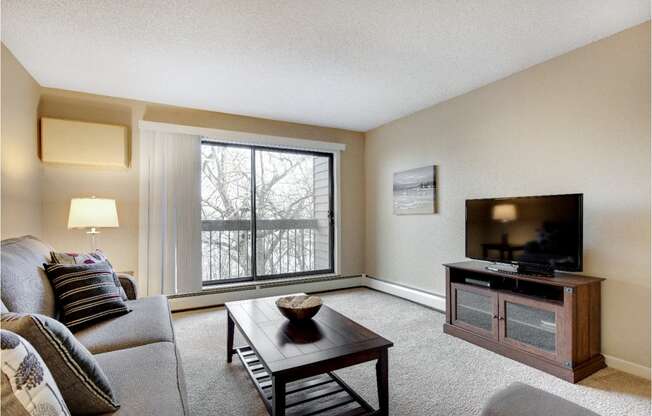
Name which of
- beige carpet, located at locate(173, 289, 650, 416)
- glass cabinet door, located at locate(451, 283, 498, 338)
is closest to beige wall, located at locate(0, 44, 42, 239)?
beige carpet, located at locate(173, 289, 650, 416)

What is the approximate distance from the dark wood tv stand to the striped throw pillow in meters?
2.67

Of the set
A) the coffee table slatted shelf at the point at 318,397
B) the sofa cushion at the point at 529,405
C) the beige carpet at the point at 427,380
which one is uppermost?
the sofa cushion at the point at 529,405

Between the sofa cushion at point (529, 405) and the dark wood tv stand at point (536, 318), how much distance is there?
4.35 feet

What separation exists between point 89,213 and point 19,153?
0.70 m

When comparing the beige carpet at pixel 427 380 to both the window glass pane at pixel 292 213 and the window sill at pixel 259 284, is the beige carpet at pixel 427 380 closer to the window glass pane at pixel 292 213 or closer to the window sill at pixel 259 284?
the window sill at pixel 259 284

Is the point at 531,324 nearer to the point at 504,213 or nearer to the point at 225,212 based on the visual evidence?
the point at 504,213

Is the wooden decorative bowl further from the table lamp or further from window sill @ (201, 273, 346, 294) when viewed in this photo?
window sill @ (201, 273, 346, 294)

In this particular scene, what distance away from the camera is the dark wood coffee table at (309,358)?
58.1 inches

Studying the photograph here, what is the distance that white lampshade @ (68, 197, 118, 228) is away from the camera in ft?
9.24

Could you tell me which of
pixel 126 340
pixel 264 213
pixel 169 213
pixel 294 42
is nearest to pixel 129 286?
pixel 126 340

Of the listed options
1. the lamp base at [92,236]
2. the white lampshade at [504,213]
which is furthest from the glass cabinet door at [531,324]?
the lamp base at [92,236]

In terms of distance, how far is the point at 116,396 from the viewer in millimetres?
1155

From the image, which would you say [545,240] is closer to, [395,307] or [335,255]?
[395,307]

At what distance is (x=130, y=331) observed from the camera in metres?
1.79
